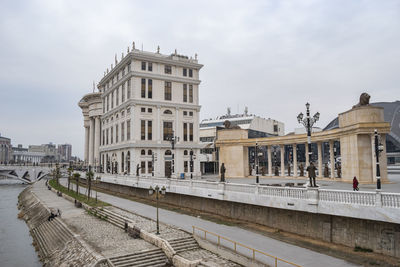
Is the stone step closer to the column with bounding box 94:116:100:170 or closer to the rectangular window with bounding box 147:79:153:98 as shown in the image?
the rectangular window with bounding box 147:79:153:98

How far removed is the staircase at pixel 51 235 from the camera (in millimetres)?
27409

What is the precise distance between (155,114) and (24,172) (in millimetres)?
80605

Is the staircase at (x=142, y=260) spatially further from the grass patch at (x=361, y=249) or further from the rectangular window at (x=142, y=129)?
the rectangular window at (x=142, y=129)

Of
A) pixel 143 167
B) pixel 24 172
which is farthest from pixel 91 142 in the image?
pixel 143 167

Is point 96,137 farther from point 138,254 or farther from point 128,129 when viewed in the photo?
point 138,254

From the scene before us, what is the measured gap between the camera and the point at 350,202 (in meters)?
17.7

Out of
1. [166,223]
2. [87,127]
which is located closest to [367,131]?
[166,223]

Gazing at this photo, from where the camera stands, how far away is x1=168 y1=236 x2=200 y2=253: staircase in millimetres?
20562

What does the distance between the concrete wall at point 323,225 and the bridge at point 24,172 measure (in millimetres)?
105780

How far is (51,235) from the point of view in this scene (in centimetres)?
3088

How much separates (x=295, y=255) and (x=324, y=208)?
3.66m

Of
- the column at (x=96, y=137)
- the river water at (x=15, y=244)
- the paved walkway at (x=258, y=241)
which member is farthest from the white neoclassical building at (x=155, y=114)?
the paved walkway at (x=258, y=241)

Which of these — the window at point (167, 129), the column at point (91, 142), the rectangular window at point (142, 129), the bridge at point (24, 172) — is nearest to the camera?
the rectangular window at point (142, 129)

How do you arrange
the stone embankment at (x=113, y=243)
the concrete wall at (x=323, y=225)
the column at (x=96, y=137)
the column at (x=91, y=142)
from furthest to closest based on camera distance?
1. the column at (x=91, y=142)
2. the column at (x=96, y=137)
3. the stone embankment at (x=113, y=243)
4. the concrete wall at (x=323, y=225)
